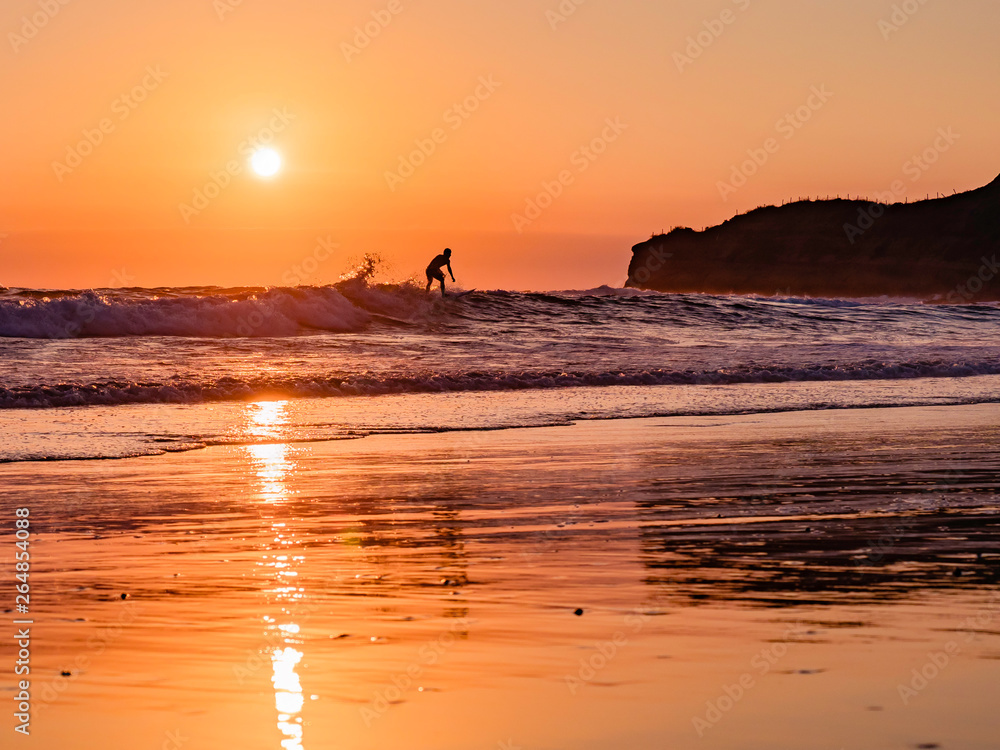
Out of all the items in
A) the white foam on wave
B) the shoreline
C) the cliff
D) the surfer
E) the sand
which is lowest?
the sand

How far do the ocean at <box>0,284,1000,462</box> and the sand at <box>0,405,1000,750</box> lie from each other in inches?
195

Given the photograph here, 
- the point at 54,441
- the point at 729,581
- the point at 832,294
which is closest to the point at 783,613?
the point at 729,581

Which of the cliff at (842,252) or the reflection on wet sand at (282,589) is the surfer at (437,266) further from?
the cliff at (842,252)

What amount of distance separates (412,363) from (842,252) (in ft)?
532

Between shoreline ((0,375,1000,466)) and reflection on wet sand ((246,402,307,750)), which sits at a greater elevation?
shoreline ((0,375,1000,466))

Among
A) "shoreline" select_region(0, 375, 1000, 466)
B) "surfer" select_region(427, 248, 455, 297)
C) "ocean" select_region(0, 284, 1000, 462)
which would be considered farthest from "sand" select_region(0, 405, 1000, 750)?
"surfer" select_region(427, 248, 455, 297)

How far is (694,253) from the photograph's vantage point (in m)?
186

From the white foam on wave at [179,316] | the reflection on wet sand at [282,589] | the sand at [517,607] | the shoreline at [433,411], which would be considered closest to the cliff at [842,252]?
the white foam on wave at [179,316]

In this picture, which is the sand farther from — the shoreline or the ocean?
the ocean

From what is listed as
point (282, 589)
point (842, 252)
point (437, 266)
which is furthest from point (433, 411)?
point (842, 252)

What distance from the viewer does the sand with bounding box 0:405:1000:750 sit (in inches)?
157

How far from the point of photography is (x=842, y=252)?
176875 mm

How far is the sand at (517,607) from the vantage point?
4000 millimetres

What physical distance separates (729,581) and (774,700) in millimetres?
1996
